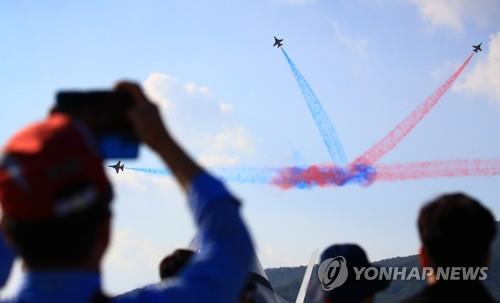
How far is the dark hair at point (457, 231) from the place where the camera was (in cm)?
378

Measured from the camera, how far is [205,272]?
8.43 feet

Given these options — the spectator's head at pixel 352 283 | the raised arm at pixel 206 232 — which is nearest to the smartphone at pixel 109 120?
the raised arm at pixel 206 232

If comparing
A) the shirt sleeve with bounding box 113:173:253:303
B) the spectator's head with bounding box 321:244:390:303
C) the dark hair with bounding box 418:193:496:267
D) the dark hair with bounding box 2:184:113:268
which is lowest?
the spectator's head with bounding box 321:244:390:303

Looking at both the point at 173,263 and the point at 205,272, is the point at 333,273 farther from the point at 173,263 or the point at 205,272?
the point at 205,272

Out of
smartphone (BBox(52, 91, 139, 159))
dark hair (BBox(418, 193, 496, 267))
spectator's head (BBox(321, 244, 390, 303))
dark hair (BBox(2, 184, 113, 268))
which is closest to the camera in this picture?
dark hair (BBox(2, 184, 113, 268))

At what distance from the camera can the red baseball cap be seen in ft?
7.65

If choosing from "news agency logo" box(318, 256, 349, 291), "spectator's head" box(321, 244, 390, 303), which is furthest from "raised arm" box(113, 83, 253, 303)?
"news agency logo" box(318, 256, 349, 291)

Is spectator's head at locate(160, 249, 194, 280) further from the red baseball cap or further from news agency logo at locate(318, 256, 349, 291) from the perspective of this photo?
the red baseball cap

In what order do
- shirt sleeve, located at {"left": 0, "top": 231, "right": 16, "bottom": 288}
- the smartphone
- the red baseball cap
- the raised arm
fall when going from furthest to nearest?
1. shirt sleeve, located at {"left": 0, "top": 231, "right": 16, "bottom": 288}
2. the smartphone
3. the raised arm
4. the red baseball cap

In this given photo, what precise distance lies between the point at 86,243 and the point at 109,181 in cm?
26

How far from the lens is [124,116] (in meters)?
2.72

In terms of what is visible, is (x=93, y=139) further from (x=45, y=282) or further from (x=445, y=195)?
(x=445, y=195)

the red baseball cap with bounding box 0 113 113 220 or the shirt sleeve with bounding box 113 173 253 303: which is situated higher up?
the red baseball cap with bounding box 0 113 113 220

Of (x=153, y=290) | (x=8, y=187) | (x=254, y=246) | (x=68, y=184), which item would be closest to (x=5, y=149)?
(x=8, y=187)
